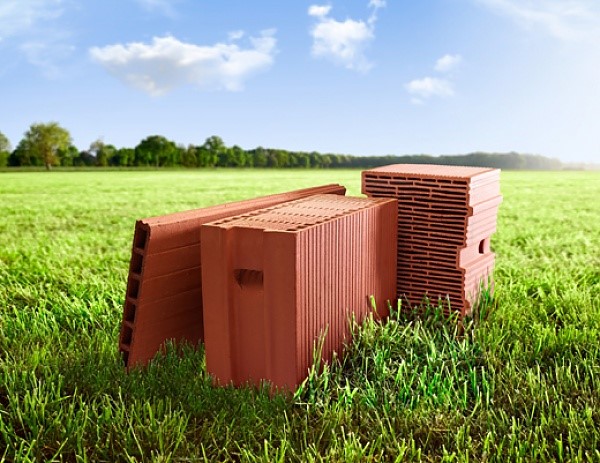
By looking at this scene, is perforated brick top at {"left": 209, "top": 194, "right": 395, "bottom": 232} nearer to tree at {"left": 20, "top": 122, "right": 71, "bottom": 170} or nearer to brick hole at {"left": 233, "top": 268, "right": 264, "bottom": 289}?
brick hole at {"left": 233, "top": 268, "right": 264, "bottom": 289}

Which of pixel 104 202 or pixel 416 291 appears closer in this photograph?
pixel 416 291

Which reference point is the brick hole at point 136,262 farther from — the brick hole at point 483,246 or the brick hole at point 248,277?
the brick hole at point 483,246

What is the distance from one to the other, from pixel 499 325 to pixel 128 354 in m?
1.95

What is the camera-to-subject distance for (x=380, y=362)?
2.88 metres

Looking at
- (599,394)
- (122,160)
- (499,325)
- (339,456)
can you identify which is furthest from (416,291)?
(122,160)

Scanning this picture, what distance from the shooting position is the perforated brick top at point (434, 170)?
3.47 m

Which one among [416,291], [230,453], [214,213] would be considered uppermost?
[214,213]

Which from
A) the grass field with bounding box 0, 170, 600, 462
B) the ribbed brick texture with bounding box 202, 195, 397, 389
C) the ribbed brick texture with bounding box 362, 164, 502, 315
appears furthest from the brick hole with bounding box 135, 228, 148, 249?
the ribbed brick texture with bounding box 362, 164, 502, 315

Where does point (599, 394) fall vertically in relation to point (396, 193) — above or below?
below

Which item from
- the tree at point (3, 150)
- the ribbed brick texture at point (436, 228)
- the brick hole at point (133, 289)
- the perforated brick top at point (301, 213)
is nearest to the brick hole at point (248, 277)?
the perforated brick top at point (301, 213)

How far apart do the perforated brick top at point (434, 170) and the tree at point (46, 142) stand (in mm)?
38965

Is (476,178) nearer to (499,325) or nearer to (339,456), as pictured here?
(499,325)

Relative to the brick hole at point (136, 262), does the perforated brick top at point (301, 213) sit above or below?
above

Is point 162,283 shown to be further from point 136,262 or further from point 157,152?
point 157,152
